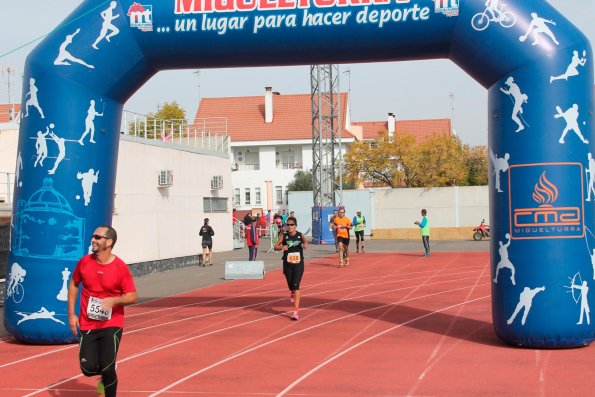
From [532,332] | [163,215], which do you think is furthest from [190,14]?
[163,215]

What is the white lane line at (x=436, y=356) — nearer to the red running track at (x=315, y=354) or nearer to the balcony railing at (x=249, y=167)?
the red running track at (x=315, y=354)

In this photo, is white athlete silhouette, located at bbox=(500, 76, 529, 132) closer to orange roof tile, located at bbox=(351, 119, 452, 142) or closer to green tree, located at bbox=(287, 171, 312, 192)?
green tree, located at bbox=(287, 171, 312, 192)

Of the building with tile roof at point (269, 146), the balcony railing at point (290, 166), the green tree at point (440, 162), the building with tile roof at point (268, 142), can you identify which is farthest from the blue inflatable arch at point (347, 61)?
the balcony railing at point (290, 166)

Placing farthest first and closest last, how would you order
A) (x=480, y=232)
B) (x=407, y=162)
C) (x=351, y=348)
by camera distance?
(x=407, y=162) → (x=480, y=232) → (x=351, y=348)

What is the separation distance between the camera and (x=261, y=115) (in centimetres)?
7338

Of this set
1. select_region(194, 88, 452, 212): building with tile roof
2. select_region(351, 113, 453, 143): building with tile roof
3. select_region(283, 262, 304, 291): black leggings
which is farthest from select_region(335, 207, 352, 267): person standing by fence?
select_region(351, 113, 453, 143): building with tile roof

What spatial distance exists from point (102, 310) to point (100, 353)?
40 cm

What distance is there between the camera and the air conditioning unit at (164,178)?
27641mm

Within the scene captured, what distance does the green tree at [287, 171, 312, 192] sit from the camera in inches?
2623

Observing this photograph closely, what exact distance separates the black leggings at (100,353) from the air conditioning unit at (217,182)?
2583cm

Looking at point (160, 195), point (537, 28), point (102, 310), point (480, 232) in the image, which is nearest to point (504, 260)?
point (537, 28)

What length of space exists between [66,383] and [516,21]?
7.17 meters

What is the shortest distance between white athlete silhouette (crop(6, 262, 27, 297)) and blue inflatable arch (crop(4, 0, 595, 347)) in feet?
0.10

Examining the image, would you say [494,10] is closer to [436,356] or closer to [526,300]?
[526,300]
